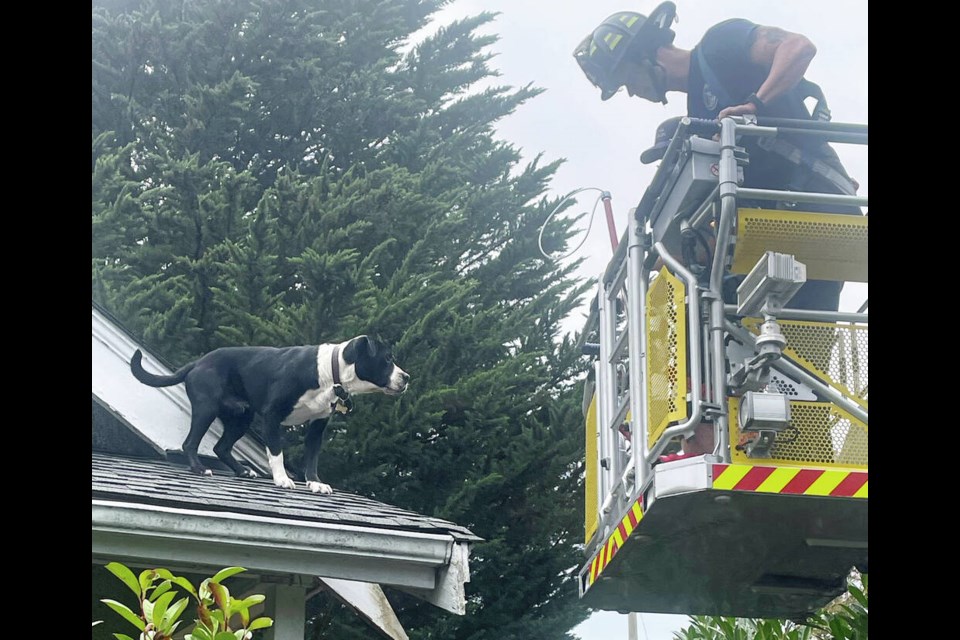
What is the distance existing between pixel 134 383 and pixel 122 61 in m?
7.46

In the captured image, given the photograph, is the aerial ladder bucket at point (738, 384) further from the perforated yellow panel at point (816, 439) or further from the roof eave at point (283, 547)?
the roof eave at point (283, 547)

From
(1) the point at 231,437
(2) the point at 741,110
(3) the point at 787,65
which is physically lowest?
(1) the point at 231,437

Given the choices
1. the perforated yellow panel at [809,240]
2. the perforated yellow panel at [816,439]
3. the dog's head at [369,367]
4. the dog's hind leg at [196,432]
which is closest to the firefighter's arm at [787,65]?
the perforated yellow panel at [809,240]

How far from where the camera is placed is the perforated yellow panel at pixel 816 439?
12.6ft

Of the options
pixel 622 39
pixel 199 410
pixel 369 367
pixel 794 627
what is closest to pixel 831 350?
pixel 622 39

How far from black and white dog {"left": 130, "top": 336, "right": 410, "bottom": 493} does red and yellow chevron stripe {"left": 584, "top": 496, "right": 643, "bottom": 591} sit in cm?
190

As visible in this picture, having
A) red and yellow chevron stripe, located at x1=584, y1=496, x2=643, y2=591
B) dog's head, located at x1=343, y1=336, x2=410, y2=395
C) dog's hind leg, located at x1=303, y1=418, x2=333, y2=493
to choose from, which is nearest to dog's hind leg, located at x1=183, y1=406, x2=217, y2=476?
dog's hind leg, located at x1=303, y1=418, x2=333, y2=493

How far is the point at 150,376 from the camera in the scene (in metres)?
6.05

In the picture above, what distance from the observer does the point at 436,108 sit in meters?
15.0

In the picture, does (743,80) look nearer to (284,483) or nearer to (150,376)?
(284,483)

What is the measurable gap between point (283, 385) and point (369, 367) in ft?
1.55

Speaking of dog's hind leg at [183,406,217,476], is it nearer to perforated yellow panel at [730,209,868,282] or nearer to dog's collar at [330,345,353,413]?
dog's collar at [330,345,353,413]

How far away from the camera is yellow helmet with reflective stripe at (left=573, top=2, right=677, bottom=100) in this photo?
190 inches

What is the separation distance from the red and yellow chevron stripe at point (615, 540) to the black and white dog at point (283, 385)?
1.90 meters
